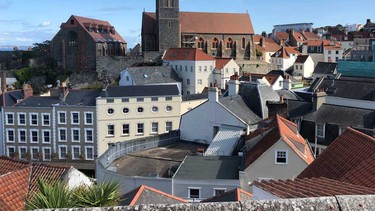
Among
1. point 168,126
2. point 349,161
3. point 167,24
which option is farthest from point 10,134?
point 167,24

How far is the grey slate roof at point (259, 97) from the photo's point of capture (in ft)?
85.8

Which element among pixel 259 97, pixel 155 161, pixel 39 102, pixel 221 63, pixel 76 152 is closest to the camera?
pixel 155 161

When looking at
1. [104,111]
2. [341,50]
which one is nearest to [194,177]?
[104,111]

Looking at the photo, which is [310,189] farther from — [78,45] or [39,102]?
[78,45]

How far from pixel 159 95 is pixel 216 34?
37.8 metres

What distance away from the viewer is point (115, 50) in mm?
70312

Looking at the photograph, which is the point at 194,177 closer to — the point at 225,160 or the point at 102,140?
the point at 225,160

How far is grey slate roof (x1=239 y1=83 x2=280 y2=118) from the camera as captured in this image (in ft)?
85.8

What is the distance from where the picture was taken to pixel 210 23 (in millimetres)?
76688

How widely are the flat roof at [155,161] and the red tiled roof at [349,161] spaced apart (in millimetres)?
8920

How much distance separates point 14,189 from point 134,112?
27683mm

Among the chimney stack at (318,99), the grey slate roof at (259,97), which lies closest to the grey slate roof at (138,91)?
the grey slate roof at (259,97)

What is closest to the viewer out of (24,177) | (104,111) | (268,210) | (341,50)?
(268,210)

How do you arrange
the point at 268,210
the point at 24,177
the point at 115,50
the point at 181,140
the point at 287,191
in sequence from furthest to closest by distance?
the point at 115,50 → the point at 181,140 → the point at 24,177 → the point at 287,191 → the point at 268,210
